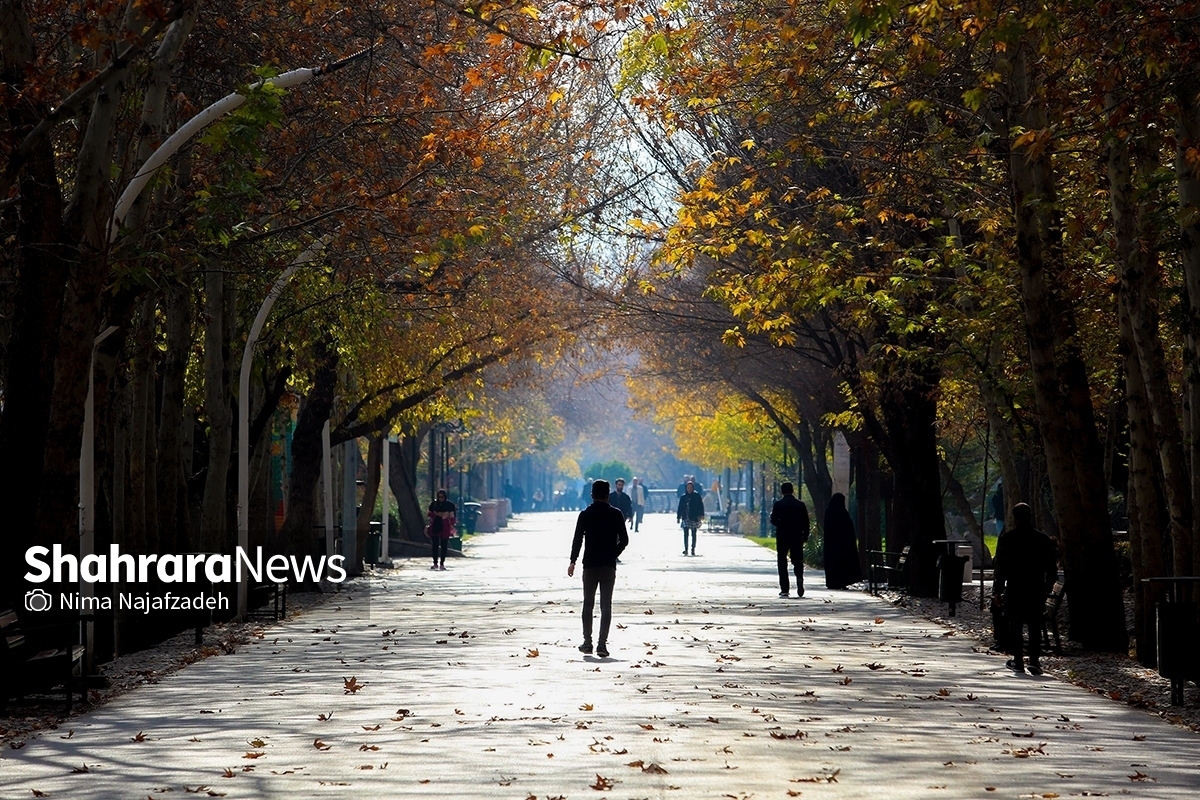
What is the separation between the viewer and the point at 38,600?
15.2 meters

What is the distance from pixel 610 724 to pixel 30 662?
4.08 meters

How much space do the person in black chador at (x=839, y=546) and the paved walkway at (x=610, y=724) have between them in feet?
30.2

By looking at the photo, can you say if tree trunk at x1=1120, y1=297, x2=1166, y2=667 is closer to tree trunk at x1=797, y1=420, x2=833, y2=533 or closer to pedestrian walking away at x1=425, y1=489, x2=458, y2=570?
pedestrian walking away at x1=425, y1=489, x2=458, y2=570

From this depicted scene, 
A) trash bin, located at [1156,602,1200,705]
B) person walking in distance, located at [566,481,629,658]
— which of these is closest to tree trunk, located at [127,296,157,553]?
person walking in distance, located at [566,481,629,658]

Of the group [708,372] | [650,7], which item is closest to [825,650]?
[650,7]

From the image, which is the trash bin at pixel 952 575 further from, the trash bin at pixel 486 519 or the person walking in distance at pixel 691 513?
the trash bin at pixel 486 519

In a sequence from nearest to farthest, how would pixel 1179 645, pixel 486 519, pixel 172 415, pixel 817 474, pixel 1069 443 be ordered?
1. pixel 1179 645
2. pixel 1069 443
3. pixel 172 415
4. pixel 817 474
5. pixel 486 519

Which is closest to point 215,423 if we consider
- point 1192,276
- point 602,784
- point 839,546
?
point 839,546

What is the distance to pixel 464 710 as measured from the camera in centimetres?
1295

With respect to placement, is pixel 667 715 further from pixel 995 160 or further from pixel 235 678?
pixel 995 160

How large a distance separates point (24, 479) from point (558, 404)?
10010 centimetres

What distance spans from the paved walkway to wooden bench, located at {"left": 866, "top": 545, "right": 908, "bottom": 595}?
26.1ft

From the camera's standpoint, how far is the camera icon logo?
48.8 ft

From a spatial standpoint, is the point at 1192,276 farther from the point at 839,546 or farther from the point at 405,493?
the point at 405,493
